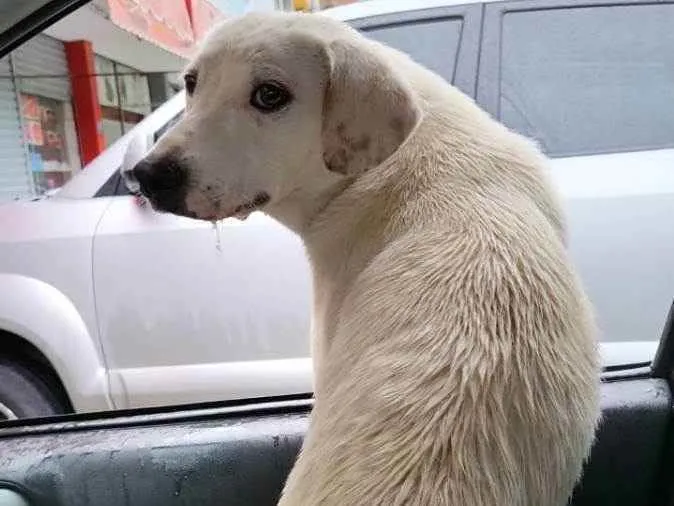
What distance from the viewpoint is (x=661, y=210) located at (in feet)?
6.18

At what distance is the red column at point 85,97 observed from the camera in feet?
12.9

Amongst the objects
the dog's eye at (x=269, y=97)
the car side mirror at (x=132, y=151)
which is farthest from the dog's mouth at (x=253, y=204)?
the car side mirror at (x=132, y=151)

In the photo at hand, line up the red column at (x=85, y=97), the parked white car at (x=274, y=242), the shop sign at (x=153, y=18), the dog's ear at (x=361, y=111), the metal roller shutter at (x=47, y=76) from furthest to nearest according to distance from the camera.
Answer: the red column at (x=85, y=97) → the metal roller shutter at (x=47, y=76) → the shop sign at (x=153, y=18) → the parked white car at (x=274, y=242) → the dog's ear at (x=361, y=111)

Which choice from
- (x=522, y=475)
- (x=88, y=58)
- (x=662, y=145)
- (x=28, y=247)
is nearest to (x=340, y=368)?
(x=522, y=475)

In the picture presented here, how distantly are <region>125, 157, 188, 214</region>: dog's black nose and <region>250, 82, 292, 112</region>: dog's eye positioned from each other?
0.12m

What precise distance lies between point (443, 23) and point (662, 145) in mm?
593

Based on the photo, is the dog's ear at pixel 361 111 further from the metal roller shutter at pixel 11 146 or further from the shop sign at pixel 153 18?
the metal roller shutter at pixel 11 146

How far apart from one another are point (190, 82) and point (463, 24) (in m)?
1.11

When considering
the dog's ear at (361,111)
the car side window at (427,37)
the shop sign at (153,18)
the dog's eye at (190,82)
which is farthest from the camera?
the shop sign at (153,18)

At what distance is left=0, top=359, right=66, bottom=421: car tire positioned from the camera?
6.50ft

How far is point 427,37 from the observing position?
6.76ft

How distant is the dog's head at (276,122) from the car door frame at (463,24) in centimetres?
96

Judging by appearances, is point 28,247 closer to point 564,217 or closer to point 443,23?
point 443,23

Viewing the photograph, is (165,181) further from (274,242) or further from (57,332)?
(57,332)
